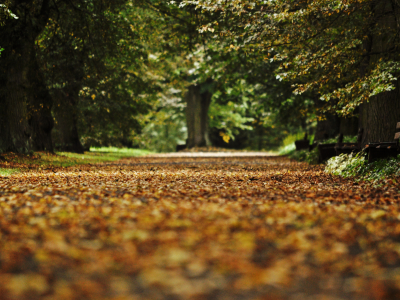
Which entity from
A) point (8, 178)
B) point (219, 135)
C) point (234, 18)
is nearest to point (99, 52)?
point (234, 18)

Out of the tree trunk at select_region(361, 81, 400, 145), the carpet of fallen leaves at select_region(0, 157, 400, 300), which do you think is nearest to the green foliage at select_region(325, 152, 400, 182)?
the tree trunk at select_region(361, 81, 400, 145)

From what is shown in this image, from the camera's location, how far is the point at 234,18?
13.4 m

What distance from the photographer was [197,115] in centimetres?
3834

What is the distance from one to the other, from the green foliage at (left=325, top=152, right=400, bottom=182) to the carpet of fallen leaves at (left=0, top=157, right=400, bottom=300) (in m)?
2.07

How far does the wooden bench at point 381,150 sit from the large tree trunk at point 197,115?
1123 inches

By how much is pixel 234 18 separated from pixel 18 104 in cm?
782

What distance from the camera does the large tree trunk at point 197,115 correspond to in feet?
126

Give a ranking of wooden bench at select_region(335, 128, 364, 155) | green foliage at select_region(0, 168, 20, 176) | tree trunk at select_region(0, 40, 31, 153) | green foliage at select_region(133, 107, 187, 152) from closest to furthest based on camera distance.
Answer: green foliage at select_region(0, 168, 20, 176) → wooden bench at select_region(335, 128, 364, 155) → tree trunk at select_region(0, 40, 31, 153) → green foliage at select_region(133, 107, 187, 152)

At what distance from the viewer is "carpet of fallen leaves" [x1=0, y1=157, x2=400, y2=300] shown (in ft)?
9.76

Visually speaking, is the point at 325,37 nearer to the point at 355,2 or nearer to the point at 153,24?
the point at 355,2

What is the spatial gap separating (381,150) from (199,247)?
7.02 meters

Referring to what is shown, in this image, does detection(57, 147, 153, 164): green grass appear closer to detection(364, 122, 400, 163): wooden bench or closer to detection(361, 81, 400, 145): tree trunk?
detection(361, 81, 400, 145): tree trunk

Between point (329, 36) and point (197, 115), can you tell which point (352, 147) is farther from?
point (197, 115)

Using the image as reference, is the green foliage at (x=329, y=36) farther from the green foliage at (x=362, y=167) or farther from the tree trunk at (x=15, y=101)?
the tree trunk at (x=15, y=101)
